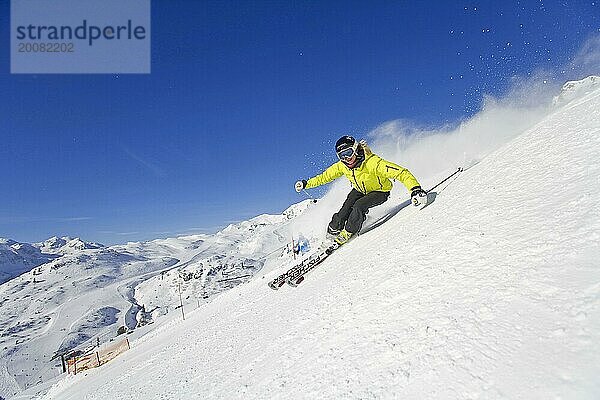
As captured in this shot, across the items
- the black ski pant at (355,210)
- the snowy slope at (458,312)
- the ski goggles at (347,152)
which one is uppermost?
the ski goggles at (347,152)

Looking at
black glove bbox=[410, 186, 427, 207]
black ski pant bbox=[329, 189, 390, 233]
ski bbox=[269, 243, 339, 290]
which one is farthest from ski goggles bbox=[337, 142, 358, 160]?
ski bbox=[269, 243, 339, 290]

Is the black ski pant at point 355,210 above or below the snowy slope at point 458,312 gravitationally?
above

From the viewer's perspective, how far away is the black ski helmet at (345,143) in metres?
6.73

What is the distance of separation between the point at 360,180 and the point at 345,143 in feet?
2.85

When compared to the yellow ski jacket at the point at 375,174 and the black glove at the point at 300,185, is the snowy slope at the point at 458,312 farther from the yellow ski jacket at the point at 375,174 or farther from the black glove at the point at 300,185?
the black glove at the point at 300,185

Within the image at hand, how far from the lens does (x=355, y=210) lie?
7.29 m

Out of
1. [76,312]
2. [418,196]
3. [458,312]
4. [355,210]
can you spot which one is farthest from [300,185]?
[76,312]

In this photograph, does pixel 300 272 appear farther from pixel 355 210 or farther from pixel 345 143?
pixel 345 143

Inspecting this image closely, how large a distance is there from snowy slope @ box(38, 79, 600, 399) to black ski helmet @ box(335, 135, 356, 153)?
184 centimetres

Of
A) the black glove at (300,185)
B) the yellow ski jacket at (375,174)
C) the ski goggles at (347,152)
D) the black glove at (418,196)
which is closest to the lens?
the black glove at (418,196)

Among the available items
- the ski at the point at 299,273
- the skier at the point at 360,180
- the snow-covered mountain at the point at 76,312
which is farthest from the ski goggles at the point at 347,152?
the snow-covered mountain at the point at 76,312

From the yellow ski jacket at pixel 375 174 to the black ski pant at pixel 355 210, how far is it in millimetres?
138

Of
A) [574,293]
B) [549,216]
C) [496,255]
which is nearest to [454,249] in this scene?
[496,255]

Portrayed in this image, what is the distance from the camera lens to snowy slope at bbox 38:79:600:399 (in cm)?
205
